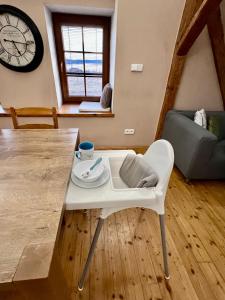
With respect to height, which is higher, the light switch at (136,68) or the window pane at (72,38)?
the window pane at (72,38)

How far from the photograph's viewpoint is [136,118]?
8.45ft

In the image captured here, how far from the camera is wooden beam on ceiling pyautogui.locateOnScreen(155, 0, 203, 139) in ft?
6.26

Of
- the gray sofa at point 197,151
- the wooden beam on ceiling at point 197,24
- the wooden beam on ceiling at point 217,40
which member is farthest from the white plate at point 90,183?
the wooden beam on ceiling at point 217,40

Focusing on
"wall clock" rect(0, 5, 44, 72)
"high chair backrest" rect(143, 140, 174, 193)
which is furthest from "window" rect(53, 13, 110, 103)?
"high chair backrest" rect(143, 140, 174, 193)

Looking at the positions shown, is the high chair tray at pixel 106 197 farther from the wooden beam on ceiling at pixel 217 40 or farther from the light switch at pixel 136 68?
the wooden beam on ceiling at pixel 217 40

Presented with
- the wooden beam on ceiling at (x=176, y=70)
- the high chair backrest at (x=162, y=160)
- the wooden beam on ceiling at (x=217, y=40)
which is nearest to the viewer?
the high chair backrest at (x=162, y=160)

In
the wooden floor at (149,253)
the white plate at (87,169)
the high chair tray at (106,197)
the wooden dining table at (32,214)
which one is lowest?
the wooden floor at (149,253)

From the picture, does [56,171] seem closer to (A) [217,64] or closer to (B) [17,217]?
(B) [17,217]

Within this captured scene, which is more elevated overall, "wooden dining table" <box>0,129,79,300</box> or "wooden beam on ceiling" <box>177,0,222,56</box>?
"wooden beam on ceiling" <box>177,0,222,56</box>

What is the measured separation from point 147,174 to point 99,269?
79cm

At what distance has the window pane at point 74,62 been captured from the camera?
2477 millimetres

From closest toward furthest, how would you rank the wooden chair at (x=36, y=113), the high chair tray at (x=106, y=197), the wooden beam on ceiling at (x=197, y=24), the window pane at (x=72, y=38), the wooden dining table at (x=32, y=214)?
the wooden dining table at (x=32, y=214) → the high chair tray at (x=106, y=197) → the wooden chair at (x=36, y=113) → the wooden beam on ceiling at (x=197, y=24) → the window pane at (x=72, y=38)

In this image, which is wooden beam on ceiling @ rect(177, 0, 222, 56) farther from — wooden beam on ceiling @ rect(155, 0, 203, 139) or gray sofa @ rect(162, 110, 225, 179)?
gray sofa @ rect(162, 110, 225, 179)

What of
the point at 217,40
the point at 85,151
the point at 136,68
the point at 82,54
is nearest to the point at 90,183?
the point at 85,151
